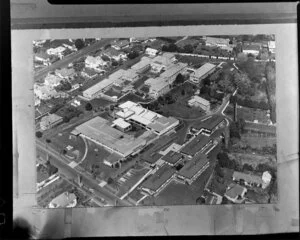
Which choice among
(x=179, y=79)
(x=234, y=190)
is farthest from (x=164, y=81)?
(x=234, y=190)

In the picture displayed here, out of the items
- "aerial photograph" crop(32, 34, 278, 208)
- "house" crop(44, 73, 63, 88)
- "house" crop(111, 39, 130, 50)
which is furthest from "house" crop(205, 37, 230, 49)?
"house" crop(44, 73, 63, 88)

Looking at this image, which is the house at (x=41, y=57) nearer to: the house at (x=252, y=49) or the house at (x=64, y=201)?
the house at (x=64, y=201)

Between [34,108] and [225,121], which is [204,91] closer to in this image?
[225,121]

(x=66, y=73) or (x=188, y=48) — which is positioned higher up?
(x=188, y=48)

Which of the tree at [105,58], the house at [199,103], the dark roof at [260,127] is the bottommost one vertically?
the dark roof at [260,127]

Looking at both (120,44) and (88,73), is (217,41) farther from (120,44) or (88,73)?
(88,73)

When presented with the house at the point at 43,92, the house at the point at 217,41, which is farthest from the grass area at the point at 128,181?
the house at the point at 217,41
